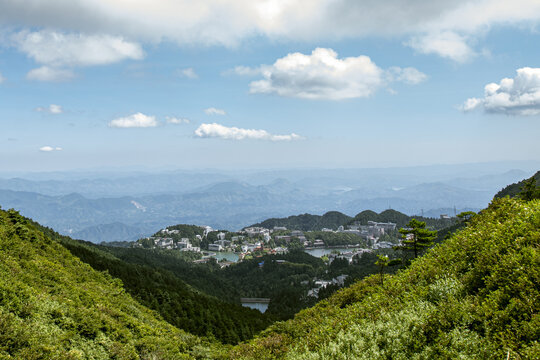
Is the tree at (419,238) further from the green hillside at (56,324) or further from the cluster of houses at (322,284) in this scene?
the cluster of houses at (322,284)

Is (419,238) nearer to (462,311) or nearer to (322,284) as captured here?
(462,311)

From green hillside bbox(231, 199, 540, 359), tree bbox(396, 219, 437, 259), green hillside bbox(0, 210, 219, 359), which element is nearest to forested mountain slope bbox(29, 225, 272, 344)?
green hillside bbox(0, 210, 219, 359)

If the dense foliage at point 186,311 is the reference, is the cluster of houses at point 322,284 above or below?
below

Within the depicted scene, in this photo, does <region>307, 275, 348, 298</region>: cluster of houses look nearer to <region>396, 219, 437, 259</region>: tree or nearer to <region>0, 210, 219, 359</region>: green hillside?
<region>396, 219, 437, 259</region>: tree

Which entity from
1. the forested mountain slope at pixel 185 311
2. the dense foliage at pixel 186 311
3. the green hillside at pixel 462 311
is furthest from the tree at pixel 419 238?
the dense foliage at pixel 186 311

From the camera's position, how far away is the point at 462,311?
28.4ft

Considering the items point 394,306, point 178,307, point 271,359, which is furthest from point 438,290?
point 178,307

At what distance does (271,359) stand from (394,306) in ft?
19.5

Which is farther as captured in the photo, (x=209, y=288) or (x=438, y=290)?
(x=209, y=288)

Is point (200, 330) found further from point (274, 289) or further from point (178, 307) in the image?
point (274, 289)

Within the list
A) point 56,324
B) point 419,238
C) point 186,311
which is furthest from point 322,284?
point 56,324

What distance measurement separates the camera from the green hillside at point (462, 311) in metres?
7.48

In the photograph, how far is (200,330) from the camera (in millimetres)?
41531

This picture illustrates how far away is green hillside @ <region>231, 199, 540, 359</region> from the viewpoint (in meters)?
7.48
